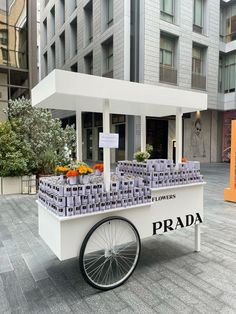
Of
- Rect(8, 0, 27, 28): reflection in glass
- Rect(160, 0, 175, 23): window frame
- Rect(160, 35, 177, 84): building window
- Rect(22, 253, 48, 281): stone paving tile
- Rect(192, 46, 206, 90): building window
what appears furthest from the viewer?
Rect(192, 46, 206, 90): building window

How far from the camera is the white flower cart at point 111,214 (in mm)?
2148

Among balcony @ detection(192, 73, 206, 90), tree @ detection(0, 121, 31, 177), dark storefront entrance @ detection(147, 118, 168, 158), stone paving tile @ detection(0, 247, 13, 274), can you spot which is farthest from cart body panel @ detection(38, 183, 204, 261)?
balcony @ detection(192, 73, 206, 90)

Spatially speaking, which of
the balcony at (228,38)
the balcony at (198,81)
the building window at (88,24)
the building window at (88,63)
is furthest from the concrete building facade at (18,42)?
the balcony at (228,38)

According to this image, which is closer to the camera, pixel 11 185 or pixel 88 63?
pixel 11 185

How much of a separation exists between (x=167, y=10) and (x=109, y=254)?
12.8 meters

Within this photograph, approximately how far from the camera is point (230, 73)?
47.9 feet

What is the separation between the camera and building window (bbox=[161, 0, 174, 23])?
11844 mm

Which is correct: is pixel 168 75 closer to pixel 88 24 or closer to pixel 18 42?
pixel 88 24

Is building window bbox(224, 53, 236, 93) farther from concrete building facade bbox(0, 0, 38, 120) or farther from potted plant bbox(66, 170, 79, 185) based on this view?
potted plant bbox(66, 170, 79, 185)

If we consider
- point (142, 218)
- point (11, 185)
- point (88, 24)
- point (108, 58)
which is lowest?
point (11, 185)

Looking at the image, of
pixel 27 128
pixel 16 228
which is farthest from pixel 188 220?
pixel 27 128

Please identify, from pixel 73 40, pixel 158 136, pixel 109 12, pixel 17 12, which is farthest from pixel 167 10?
pixel 73 40

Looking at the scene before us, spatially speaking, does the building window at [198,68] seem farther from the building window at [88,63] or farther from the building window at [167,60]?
the building window at [88,63]

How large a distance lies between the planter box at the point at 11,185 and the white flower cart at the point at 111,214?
13.9 feet
